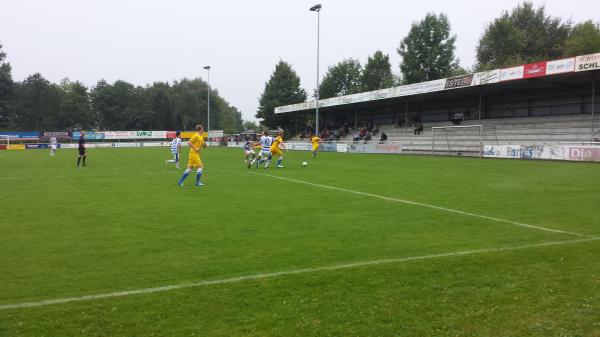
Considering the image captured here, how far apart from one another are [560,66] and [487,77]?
5596 mm

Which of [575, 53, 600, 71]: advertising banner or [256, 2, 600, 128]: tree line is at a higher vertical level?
[256, 2, 600, 128]: tree line

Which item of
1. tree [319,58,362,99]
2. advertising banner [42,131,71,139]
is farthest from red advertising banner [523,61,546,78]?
advertising banner [42,131,71,139]

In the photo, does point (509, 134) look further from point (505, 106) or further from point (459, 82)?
point (505, 106)

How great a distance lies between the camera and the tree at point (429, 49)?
68.8 metres

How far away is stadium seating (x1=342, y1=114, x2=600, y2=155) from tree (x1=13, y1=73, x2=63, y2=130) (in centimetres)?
8336

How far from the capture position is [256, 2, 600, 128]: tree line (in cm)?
6188

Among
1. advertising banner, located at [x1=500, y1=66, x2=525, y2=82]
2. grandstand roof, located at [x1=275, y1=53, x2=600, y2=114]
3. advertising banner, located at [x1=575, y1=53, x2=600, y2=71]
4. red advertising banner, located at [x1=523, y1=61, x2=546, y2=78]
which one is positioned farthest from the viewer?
advertising banner, located at [x1=500, y1=66, x2=525, y2=82]

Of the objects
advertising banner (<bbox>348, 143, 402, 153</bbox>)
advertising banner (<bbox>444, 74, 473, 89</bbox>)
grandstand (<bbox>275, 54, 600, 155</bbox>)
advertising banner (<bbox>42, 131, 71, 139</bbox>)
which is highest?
advertising banner (<bbox>444, 74, 473, 89</bbox>)

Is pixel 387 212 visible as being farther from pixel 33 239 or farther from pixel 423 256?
pixel 33 239

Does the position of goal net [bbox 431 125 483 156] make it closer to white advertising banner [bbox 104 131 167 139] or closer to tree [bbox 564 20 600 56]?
tree [bbox 564 20 600 56]

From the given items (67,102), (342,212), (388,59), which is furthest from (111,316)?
(67,102)

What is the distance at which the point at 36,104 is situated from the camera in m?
93.5

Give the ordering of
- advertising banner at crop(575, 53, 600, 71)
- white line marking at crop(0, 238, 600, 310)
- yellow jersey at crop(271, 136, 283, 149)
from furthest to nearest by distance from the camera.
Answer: advertising banner at crop(575, 53, 600, 71), yellow jersey at crop(271, 136, 283, 149), white line marking at crop(0, 238, 600, 310)

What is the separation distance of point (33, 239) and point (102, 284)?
3.10 metres
